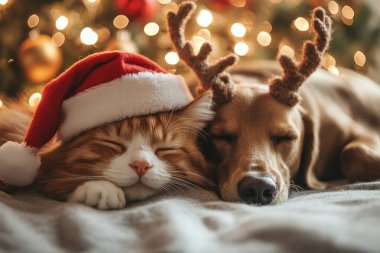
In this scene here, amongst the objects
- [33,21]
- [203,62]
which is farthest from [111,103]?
[33,21]

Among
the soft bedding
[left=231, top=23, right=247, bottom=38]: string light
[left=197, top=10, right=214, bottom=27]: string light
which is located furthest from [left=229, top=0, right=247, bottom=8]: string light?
the soft bedding

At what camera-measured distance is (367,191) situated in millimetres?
1248

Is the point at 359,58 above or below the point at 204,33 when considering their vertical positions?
below

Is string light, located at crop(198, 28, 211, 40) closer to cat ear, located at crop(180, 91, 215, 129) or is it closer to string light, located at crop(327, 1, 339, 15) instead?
string light, located at crop(327, 1, 339, 15)

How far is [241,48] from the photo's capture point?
8.39 ft

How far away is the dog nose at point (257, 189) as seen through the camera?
3.86ft

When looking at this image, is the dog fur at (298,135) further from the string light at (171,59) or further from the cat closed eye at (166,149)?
the string light at (171,59)

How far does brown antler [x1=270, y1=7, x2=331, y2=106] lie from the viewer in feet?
4.50

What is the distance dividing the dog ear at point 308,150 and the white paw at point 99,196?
0.72 meters

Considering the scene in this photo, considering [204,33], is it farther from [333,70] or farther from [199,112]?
[199,112]

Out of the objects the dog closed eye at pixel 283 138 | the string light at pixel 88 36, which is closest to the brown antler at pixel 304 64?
the dog closed eye at pixel 283 138

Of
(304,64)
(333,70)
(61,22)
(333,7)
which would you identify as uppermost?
(61,22)

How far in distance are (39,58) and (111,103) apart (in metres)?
1.06

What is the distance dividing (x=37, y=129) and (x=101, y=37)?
4.11 ft
